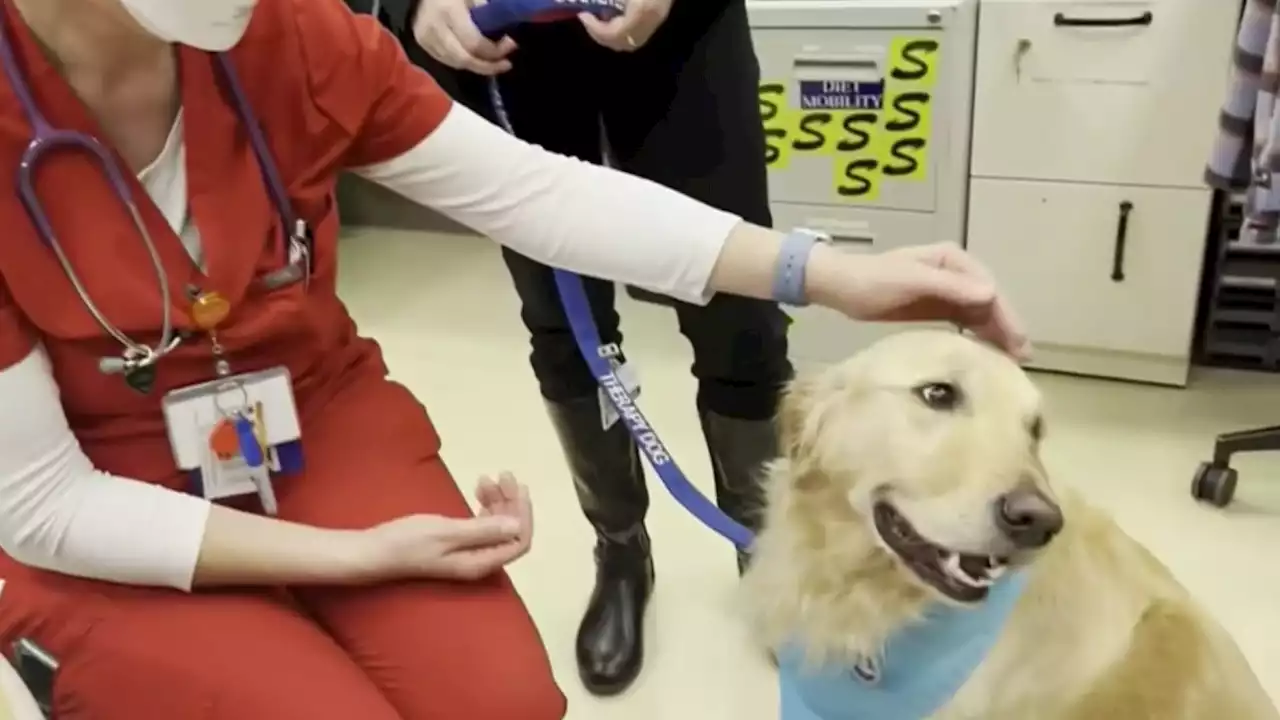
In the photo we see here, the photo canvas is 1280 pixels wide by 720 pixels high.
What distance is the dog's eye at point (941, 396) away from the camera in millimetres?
1201

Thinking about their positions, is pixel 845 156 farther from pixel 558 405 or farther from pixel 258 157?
pixel 258 157

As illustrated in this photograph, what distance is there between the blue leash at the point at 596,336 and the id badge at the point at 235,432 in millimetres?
396

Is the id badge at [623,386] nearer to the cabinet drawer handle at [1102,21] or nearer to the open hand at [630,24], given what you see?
the open hand at [630,24]

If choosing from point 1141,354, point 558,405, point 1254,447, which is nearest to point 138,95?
point 558,405

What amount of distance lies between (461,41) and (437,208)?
215 millimetres

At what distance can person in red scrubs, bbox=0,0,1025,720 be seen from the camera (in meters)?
1.05

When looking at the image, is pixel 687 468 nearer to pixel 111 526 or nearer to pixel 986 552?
pixel 986 552

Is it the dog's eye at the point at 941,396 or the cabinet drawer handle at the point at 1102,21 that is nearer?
the dog's eye at the point at 941,396

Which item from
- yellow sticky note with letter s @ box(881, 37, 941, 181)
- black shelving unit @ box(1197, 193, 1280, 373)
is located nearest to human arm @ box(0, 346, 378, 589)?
yellow sticky note with letter s @ box(881, 37, 941, 181)

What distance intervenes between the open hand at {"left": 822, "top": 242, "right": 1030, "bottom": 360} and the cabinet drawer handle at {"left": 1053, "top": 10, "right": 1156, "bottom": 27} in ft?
3.79

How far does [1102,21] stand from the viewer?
7.09 ft

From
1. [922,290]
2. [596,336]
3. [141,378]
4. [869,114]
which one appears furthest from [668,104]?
[869,114]

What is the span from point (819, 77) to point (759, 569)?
3.73 feet

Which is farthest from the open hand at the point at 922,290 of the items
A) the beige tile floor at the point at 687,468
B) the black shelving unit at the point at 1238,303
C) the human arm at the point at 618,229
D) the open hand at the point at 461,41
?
the black shelving unit at the point at 1238,303
